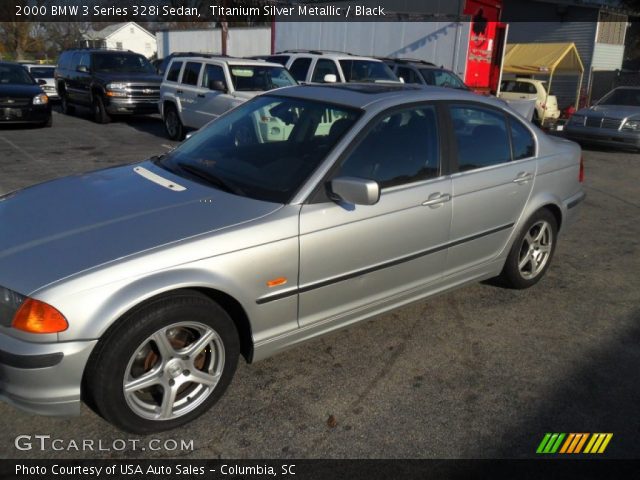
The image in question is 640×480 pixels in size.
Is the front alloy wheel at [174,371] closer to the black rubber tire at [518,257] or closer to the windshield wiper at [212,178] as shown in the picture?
the windshield wiper at [212,178]

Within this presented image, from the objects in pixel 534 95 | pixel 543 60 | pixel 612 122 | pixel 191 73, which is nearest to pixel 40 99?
pixel 191 73

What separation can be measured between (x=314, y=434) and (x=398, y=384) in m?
0.68

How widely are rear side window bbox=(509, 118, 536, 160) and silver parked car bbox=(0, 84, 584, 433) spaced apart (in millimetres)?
13

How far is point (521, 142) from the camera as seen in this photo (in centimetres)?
444

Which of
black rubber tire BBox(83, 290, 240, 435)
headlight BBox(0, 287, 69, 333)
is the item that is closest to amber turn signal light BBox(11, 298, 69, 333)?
headlight BBox(0, 287, 69, 333)

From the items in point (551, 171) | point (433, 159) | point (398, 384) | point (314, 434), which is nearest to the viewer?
point (314, 434)

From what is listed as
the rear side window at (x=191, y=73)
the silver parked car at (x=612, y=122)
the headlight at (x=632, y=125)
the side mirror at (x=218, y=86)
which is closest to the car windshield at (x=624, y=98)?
the silver parked car at (x=612, y=122)

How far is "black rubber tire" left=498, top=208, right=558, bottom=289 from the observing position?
4480 millimetres

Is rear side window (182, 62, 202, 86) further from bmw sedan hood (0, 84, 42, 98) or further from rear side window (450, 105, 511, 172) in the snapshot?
rear side window (450, 105, 511, 172)

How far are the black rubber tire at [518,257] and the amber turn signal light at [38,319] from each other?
10.7ft

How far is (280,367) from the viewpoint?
3.51 metres

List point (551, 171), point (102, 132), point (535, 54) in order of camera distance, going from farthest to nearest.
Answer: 1. point (535, 54)
2. point (102, 132)
3. point (551, 171)

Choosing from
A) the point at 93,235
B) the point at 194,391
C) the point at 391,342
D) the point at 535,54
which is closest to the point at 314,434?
the point at 194,391

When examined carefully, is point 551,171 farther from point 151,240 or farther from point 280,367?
point 151,240
